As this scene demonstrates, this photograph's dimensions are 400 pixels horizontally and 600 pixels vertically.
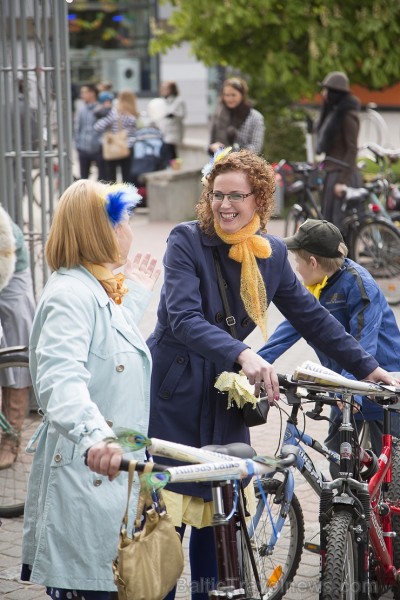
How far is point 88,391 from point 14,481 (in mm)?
3196

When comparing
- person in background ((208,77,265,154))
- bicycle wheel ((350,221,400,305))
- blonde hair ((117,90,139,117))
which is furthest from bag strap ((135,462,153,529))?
blonde hair ((117,90,139,117))

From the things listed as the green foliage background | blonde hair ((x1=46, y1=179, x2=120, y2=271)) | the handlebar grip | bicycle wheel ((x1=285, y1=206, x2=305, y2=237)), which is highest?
the green foliage background

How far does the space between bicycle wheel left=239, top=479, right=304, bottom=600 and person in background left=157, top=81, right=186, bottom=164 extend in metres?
15.2

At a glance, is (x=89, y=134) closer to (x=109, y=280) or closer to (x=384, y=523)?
(x=384, y=523)

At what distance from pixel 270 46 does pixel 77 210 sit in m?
13.9

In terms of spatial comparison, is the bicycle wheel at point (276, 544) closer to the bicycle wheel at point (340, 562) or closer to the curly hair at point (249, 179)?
the bicycle wheel at point (340, 562)

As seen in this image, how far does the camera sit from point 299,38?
669 inches

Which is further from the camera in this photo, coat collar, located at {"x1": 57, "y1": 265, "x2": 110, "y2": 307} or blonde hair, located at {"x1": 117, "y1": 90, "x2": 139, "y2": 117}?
blonde hair, located at {"x1": 117, "y1": 90, "x2": 139, "y2": 117}

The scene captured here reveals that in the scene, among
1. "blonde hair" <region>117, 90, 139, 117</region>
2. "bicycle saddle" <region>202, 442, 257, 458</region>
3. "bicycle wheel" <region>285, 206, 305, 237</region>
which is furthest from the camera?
"blonde hair" <region>117, 90, 139, 117</region>

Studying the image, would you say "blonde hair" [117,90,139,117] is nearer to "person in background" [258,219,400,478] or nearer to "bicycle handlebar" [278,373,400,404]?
"person in background" [258,219,400,478]

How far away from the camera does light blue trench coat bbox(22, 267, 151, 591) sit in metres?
3.41

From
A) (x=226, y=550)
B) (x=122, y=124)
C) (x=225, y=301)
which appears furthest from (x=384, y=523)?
(x=122, y=124)

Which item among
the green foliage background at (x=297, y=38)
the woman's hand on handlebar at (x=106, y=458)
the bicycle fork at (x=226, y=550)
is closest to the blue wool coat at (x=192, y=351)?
the bicycle fork at (x=226, y=550)

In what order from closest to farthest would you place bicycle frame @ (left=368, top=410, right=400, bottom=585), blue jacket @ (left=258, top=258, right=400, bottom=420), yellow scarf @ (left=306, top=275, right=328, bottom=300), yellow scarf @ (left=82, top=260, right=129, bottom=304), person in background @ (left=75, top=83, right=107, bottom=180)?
yellow scarf @ (left=82, top=260, right=129, bottom=304) < bicycle frame @ (left=368, top=410, right=400, bottom=585) < blue jacket @ (left=258, top=258, right=400, bottom=420) < yellow scarf @ (left=306, top=275, right=328, bottom=300) < person in background @ (left=75, top=83, right=107, bottom=180)
